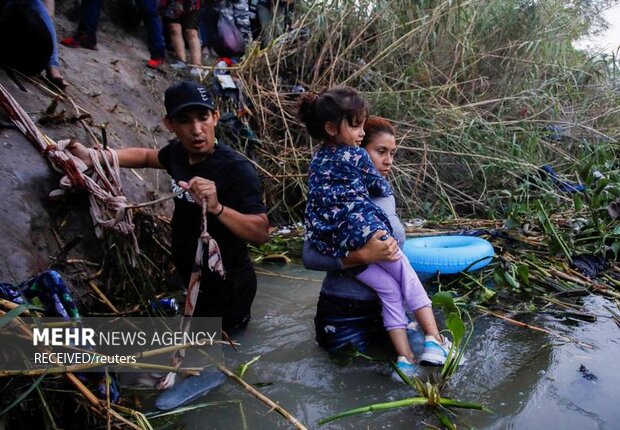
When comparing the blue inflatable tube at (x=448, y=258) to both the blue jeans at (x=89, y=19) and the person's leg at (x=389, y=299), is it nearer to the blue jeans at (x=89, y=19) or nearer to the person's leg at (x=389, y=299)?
the person's leg at (x=389, y=299)

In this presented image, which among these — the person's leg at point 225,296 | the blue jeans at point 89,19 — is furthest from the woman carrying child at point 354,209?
the blue jeans at point 89,19

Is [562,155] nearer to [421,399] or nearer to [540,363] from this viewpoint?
[540,363]

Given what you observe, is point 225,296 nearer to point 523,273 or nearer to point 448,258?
point 448,258

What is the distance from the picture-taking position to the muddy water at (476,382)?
1750mm

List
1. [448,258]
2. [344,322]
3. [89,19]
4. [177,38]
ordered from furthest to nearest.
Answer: [177,38] → [89,19] → [448,258] → [344,322]

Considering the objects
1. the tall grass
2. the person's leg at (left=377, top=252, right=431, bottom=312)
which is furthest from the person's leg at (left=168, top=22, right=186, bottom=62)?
the person's leg at (left=377, top=252, right=431, bottom=312)

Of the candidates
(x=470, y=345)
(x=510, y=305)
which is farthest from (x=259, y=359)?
(x=510, y=305)

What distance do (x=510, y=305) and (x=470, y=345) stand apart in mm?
Answer: 582

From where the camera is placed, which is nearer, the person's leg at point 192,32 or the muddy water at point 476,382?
the muddy water at point 476,382

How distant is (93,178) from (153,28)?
316cm

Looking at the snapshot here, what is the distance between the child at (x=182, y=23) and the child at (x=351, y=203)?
340cm

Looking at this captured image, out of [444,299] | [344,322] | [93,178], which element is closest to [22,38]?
[93,178]

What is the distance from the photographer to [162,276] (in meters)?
2.86

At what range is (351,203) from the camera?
2229 mm
